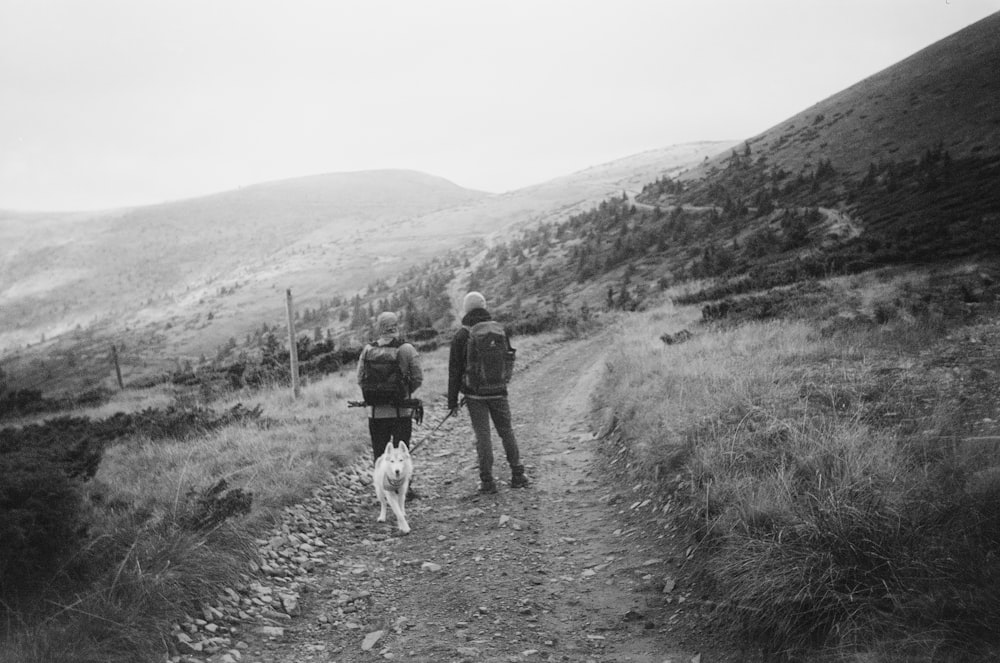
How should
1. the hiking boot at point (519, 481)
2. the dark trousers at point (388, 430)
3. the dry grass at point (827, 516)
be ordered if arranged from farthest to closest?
1. the hiking boot at point (519, 481)
2. the dark trousers at point (388, 430)
3. the dry grass at point (827, 516)

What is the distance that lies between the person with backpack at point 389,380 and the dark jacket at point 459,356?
43cm

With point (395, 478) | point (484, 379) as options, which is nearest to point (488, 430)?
point (484, 379)

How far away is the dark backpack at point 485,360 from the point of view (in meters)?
6.87

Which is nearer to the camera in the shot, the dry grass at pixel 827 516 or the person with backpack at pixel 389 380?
the dry grass at pixel 827 516

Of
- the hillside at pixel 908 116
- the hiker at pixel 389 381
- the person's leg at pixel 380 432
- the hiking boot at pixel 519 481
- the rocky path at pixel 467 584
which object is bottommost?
the hiking boot at pixel 519 481

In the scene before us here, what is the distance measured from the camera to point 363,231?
85.7 meters

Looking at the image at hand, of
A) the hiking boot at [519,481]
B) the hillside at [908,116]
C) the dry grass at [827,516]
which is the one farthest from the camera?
the hillside at [908,116]

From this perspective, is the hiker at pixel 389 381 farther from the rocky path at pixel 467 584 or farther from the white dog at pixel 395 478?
the rocky path at pixel 467 584

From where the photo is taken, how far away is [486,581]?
15.8ft

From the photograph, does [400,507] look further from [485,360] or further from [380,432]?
Answer: [485,360]

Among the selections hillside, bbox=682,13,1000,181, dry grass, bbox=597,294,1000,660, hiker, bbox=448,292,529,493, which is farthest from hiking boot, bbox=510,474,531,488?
hillside, bbox=682,13,1000,181

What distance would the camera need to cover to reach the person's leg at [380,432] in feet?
22.1

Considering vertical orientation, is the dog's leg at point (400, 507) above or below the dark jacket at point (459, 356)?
below

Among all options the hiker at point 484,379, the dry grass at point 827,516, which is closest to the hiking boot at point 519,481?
the hiker at point 484,379
